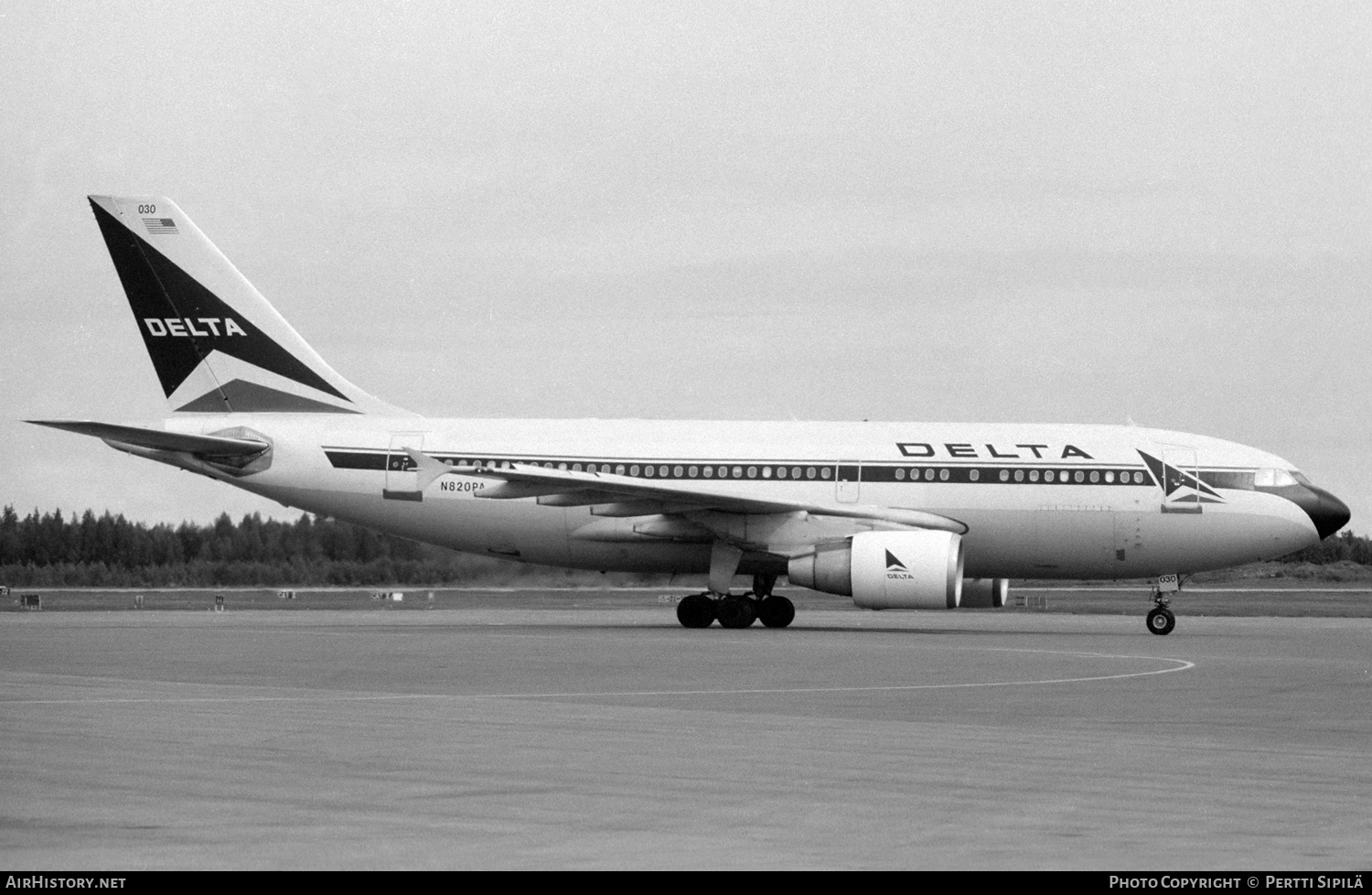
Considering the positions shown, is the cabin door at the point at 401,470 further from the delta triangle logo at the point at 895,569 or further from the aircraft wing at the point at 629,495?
the delta triangle logo at the point at 895,569

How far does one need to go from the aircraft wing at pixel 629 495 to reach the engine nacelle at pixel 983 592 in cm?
284

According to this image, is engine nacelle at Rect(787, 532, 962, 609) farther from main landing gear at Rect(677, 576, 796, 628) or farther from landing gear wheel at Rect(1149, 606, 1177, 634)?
landing gear wheel at Rect(1149, 606, 1177, 634)

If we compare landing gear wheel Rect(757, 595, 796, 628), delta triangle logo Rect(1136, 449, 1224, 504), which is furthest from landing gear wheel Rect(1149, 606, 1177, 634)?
landing gear wheel Rect(757, 595, 796, 628)

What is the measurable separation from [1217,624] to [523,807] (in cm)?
2901

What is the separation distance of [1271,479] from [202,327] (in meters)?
20.3

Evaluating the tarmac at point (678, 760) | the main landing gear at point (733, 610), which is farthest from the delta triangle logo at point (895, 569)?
the tarmac at point (678, 760)

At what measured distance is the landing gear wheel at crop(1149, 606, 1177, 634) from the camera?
3016cm

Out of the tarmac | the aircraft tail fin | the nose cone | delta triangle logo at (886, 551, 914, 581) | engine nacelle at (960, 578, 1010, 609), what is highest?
the aircraft tail fin

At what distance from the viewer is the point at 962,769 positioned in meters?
10.8

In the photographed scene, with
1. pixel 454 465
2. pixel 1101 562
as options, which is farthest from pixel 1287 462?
pixel 454 465

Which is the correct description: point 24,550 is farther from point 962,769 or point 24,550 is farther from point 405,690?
point 962,769

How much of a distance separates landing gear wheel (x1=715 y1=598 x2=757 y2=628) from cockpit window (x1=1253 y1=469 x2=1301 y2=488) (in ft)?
30.9

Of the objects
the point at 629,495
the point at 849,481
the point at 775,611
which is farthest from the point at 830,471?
the point at 629,495

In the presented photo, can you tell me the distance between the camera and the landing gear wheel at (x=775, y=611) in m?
32.4
